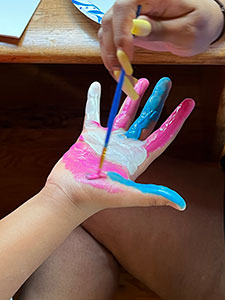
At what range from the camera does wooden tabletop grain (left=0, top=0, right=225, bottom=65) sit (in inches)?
28.8

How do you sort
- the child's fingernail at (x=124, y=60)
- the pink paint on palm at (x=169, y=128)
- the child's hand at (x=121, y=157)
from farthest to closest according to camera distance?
1. the pink paint on palm at (x=169, y=128)
2. the child's hand at (x=121, y=157)
3. the child's fingernail at (x=124, y=60)

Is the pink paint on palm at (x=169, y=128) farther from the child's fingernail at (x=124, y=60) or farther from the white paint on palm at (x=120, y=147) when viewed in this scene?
the child's fingernail at (x=124, y=60)

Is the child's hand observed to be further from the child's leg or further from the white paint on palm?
the child's leg

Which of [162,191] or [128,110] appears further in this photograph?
[128,110]

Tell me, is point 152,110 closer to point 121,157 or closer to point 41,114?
point 121,157

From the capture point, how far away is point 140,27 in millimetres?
582

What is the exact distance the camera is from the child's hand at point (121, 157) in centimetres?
67

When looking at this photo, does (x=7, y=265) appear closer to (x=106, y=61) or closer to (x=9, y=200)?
(x=106, y=61)

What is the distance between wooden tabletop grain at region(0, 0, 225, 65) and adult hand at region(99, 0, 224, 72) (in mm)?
23

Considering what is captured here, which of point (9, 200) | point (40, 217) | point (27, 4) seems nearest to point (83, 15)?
point (27, 4)

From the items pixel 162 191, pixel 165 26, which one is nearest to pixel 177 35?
pixel 165 26

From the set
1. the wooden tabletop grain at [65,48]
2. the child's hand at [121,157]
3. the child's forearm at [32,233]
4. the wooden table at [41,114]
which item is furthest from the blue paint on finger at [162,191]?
the wooden table at [41,114]

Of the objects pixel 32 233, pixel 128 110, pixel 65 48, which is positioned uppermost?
pixel 65 48

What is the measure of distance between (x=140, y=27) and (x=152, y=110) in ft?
0.82
